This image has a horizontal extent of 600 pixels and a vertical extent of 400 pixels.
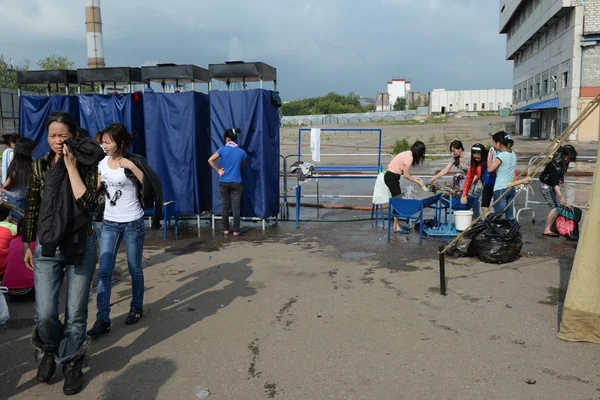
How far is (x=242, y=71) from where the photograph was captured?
9336 mm

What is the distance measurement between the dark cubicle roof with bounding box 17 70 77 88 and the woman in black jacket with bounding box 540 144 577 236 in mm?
8802

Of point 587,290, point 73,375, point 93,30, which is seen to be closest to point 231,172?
point 73,375

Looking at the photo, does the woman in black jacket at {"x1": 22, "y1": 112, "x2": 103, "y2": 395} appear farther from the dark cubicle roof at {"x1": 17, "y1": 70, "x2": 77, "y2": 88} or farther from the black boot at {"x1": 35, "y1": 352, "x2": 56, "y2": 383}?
the dark cubicle roof at {"x1": 17, "y1": 70, "x2": 77, "y2": 88}

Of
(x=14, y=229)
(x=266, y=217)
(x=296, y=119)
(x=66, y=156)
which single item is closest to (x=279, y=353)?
(x=66, y=156)

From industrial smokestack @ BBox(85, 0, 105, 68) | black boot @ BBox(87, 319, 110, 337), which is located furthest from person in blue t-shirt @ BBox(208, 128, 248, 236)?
industrial smokestack @ BBox(85, 0, 105, 68)

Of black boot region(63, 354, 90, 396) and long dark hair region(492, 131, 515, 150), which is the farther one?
long dark hair region(492, 131, 515, 150)

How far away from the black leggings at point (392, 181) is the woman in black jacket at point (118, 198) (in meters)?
5.09

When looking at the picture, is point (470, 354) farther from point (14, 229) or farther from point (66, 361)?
point (14, 229)

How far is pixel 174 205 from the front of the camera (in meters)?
9.48

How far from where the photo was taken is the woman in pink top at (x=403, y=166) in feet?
28.8

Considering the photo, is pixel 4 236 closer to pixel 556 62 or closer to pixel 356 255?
pixel 356 255

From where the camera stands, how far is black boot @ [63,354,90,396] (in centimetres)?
368

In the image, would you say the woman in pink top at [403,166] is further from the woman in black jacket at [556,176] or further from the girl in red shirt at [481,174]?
the woman in black jacket at [556,176]

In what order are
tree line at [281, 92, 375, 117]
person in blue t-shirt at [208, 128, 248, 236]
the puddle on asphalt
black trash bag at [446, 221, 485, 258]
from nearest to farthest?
black trash bag at [446, 221, 485, 258]
the puddle on asphalt
person in blue t-shirt at [208, 128, 248, 236]
tree line at [281, 92, 375, 117]
